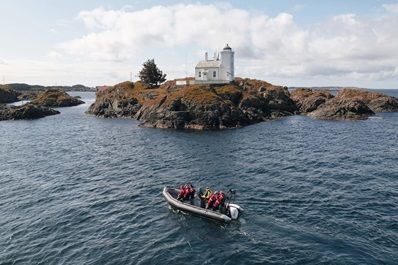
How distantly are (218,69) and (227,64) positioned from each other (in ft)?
11.1

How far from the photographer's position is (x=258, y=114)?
3780 inches

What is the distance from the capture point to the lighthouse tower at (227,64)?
10856 cm

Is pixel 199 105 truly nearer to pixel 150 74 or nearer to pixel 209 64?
pixel 209 64

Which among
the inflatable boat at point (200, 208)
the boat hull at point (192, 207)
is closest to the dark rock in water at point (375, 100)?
the boat hull at point (192, 207)

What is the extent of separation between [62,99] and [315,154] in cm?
13389

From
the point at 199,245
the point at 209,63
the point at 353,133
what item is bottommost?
the point at 199,245

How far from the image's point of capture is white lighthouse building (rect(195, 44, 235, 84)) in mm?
108375

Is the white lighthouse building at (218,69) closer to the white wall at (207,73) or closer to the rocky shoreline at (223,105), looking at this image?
the white wall at (207,73)

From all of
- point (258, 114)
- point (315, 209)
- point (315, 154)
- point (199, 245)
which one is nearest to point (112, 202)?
point (199, 245)

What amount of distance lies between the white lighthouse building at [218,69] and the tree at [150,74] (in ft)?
89.4

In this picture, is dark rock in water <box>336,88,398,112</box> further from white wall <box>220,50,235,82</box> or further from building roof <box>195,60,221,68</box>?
building roof <box>195,60,221,68</box>

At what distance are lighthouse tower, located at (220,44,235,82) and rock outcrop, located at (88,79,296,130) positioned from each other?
429 cm

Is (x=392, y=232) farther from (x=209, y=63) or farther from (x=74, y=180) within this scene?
(x=209, y=63)

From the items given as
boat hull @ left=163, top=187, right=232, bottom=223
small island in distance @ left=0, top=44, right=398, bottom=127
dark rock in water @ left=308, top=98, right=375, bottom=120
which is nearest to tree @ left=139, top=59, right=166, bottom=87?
small island in distance @ left=0, top=44, right=398, bottom=127
